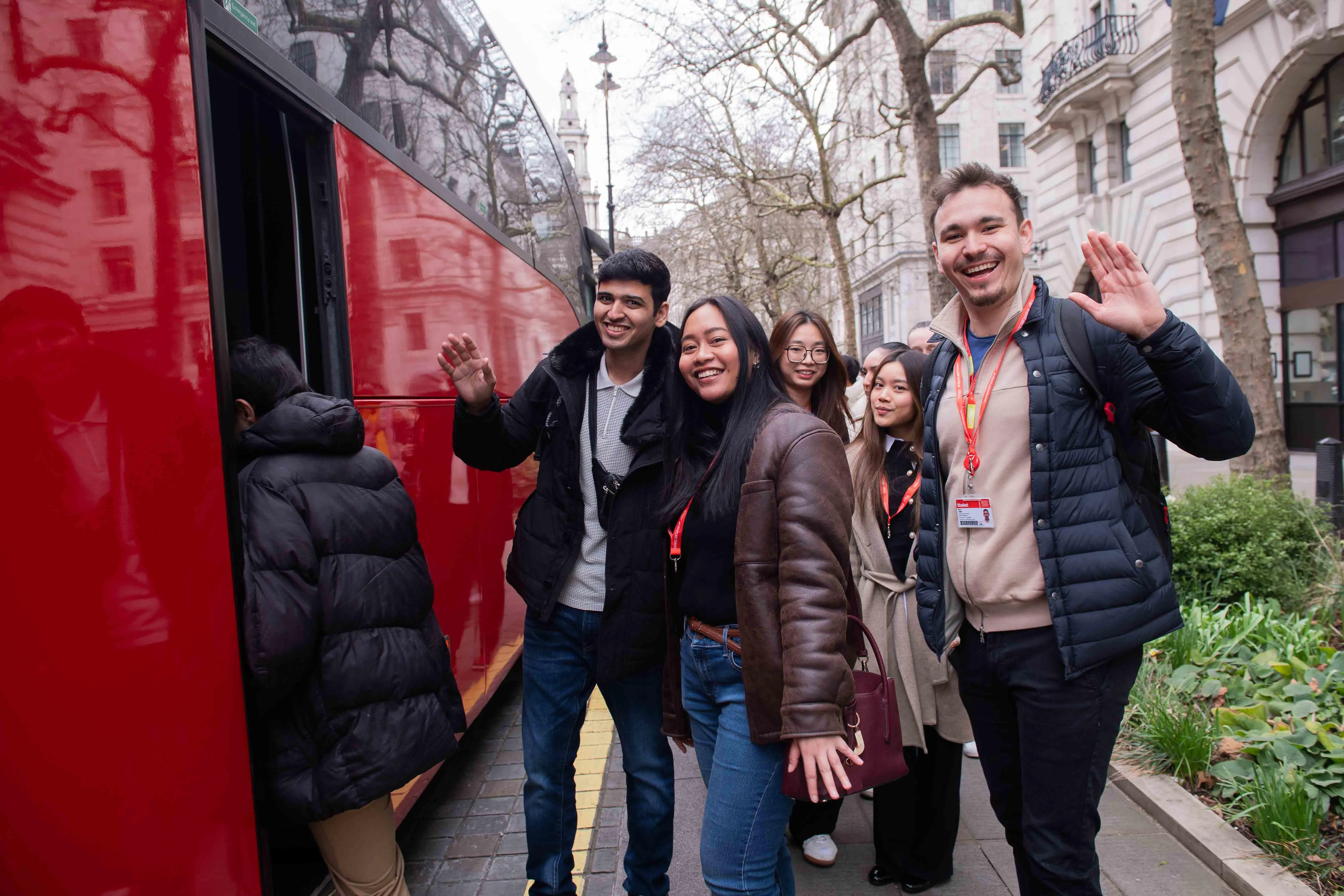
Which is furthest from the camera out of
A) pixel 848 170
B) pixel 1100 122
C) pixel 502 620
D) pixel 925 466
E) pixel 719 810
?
pixel 848 170

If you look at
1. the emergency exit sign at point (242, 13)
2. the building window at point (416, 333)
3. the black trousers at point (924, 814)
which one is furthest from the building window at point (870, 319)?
the emergency exit sign at point (242, 13)

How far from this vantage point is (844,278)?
2256 centimetres

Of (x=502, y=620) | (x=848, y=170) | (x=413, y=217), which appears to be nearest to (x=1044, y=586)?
(x=413, y=217)

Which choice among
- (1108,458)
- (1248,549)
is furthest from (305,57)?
(1248,549)

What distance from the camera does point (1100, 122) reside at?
19641mm

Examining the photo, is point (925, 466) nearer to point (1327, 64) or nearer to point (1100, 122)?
point (1327, 64)

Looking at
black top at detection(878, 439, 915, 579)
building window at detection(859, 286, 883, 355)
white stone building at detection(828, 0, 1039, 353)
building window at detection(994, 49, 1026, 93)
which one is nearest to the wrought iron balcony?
building window at detection(994, 49, 1026, 93)

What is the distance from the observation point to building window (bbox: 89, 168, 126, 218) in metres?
1.92

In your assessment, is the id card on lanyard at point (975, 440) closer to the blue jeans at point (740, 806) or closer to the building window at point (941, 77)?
the blue jeans at point (740, 806)

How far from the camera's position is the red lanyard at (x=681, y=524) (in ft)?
7.74

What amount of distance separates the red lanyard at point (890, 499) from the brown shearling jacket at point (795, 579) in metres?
1.18

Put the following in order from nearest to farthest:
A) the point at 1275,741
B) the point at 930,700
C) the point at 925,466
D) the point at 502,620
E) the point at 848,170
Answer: the point at 925,466, the point at 930,700, the point at 1275,741, the point at 502,620, the point at 848,170

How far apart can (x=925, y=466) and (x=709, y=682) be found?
0.86 m

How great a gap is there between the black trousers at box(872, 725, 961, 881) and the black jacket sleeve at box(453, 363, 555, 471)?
1.77 m
